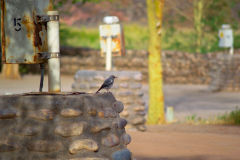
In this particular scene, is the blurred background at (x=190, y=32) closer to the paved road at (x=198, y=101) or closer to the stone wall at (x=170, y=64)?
the stone wall at (x=170, y=64)

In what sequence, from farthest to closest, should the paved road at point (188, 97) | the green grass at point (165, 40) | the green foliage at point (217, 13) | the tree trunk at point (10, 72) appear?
the green grass at point (165, 40) → the green foliage at point (217, 13) → the tree trunk at point (10, 72) → the paved road at point (188, 97)


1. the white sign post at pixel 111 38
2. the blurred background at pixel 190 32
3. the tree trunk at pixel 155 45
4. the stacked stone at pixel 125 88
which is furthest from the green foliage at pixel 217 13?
the stacked stone at pixel 125 88

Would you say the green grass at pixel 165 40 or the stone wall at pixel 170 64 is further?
the green grass at pixel 165 40

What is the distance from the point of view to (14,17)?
418cm

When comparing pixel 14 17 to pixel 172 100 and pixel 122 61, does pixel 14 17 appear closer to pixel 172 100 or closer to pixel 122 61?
pixel 172 100

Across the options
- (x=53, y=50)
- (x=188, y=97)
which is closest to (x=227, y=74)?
(x=188, y=97)

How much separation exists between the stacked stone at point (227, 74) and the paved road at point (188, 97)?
1.41 ft

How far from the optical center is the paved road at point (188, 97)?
13.0 m

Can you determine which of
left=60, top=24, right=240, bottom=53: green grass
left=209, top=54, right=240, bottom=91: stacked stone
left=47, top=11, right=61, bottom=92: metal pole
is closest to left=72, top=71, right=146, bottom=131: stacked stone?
left=47, top=11, right=61, bottom=92: metal pole

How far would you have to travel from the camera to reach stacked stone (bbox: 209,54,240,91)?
17.2 m

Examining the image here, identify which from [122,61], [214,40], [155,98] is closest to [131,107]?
[155,98]

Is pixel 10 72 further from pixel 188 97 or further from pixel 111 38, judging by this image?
pixel 111 38

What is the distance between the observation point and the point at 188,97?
16.4 meters

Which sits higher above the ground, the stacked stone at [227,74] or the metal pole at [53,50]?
the metal pole at [53,50]
